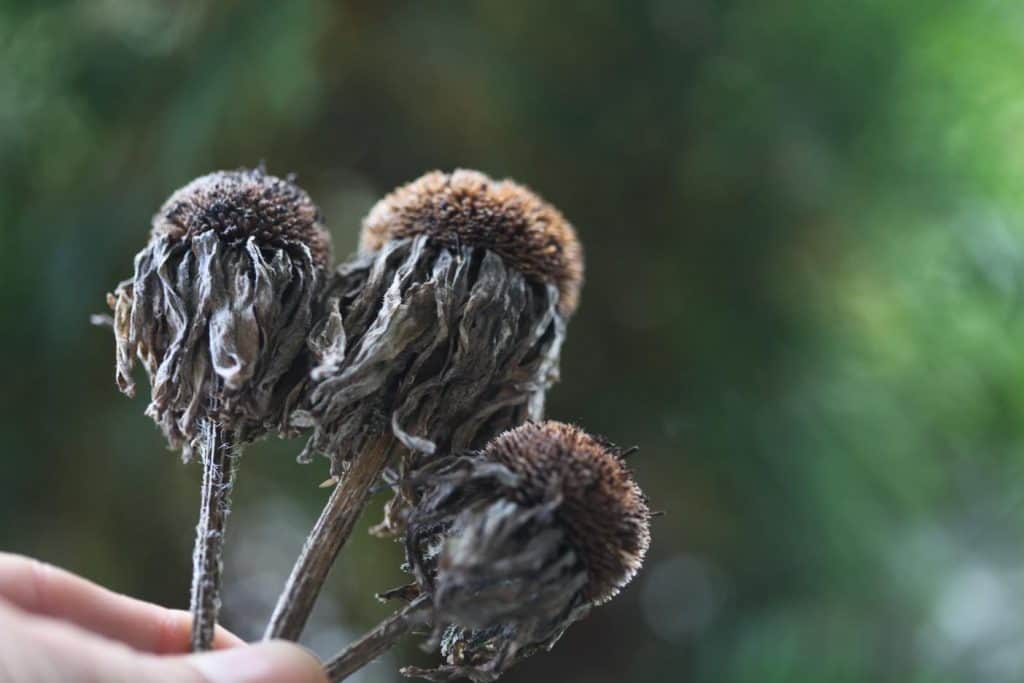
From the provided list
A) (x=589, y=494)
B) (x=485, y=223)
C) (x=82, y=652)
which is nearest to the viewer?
(x=82, y=652)

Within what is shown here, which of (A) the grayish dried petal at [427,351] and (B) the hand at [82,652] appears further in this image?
(A) the grayish dried petal at [427,351]

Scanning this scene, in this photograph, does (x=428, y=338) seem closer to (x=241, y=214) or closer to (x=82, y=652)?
(x=241, y=214)

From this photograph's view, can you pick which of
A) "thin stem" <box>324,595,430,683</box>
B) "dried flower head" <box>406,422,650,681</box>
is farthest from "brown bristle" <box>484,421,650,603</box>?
"thin stem" <box>324,595,430,683</box>

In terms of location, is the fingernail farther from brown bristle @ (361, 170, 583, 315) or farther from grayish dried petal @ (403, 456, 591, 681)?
brown bristle @ (361, 170, 583, 315)

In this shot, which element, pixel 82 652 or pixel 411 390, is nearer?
pixel 82 652

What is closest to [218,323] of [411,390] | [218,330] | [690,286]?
[218,330]

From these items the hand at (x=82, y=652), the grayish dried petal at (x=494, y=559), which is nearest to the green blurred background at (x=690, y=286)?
the hand at (x=82, y=652)

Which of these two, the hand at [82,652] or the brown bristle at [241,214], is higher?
the brown bristle at [241,214]

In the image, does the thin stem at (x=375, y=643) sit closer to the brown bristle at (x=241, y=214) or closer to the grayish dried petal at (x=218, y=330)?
the grayish dried petal at (x=218, y=330)

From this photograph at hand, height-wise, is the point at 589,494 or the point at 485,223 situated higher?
the point at 485,223
